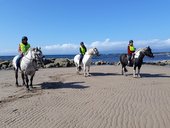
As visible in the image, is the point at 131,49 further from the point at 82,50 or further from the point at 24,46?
the point at 24,46

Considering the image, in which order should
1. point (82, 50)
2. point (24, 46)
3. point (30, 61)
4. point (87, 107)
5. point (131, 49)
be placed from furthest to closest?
1. point (82, 50)
2. point (131, 49)
3. point (24, 46)
4. point (30, 61)
5. point (87, 107)

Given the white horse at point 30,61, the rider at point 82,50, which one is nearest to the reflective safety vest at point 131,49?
the rider at point 82,50

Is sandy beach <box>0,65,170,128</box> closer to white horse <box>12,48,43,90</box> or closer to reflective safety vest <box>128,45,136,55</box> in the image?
white horse <box>12,48,43,90</box>

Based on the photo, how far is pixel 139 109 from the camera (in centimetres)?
1080

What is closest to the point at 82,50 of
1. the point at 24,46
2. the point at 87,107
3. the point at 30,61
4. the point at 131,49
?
the point at 131,49

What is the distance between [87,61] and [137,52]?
3.50 metres

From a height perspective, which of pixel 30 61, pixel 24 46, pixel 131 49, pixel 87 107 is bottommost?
pixel 87 107

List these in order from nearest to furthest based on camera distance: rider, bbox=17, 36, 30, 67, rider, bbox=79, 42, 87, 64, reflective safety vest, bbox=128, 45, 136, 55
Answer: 1. rider, bbox=17, 36, 30, 67
2. reflective safety vest, bbox=128, 45, 136, 55
3. rider, bbox=79, 42, 87, 64

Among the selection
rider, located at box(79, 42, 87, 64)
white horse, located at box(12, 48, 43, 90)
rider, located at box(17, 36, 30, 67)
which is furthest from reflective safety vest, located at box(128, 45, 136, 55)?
white horse, located at box(12, 48, 43, 90)

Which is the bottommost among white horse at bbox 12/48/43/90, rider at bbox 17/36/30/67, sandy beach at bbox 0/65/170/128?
sandy beach at bbox 0/65/170/128

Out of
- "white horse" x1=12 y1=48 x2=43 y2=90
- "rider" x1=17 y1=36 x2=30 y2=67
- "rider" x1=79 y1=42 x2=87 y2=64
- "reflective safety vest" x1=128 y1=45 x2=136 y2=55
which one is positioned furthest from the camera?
"rider" x1=79 y1=42 x2=87 y2=64

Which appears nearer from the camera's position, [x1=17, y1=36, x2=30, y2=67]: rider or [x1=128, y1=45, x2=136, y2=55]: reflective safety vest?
[x1=17, y1=36, x2=30, y2=67]: rider

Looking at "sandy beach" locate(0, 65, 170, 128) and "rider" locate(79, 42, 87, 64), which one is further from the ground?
"rider" locate(79, 42, 87, 64)

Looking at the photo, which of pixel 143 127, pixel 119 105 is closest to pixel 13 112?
pixel 119 105
